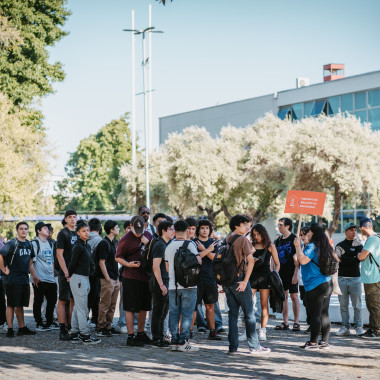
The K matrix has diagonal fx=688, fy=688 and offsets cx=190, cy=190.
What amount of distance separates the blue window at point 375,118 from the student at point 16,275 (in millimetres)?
43519

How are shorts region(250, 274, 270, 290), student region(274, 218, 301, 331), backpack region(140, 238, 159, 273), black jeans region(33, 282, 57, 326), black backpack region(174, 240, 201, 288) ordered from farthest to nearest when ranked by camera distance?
1. black jeans region(33, 282, 57, 326)
2. student region(274, 218, 301, 331)
3. shorts region(250, 274, 270, 290)
4. backpack region(140, 238, 159, 273)
5. black backpack region(174, 240, 201, 288)

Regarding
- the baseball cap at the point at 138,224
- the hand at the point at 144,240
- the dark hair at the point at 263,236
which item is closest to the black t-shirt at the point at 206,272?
the dark hair at the point at 263,236

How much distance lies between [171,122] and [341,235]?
96.2ft

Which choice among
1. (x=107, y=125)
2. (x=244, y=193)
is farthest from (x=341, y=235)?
(x=107, y=125)

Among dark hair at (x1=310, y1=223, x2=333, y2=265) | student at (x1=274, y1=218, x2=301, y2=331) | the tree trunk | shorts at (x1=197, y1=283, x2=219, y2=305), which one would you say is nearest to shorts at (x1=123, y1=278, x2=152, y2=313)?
shorts at (x1=197, y1=283, x2=219, y2=305)

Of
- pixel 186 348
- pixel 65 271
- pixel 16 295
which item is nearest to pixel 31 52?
pixel 16 295

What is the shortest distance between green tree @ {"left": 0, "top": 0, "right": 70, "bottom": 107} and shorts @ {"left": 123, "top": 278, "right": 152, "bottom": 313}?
2609cm

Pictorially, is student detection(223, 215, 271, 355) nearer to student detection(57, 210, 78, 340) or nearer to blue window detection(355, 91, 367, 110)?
student detection(57, 210, 78, 340)

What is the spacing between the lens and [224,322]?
518 inches

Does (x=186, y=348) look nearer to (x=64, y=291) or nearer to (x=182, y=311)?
(x=182, y=311)

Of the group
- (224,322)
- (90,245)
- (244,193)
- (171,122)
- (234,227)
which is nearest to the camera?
(234,227)

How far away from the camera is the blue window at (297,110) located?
6038 centimetres

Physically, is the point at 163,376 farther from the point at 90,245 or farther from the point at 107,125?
the point at 107,125

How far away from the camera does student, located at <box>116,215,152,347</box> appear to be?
10.2 metres
